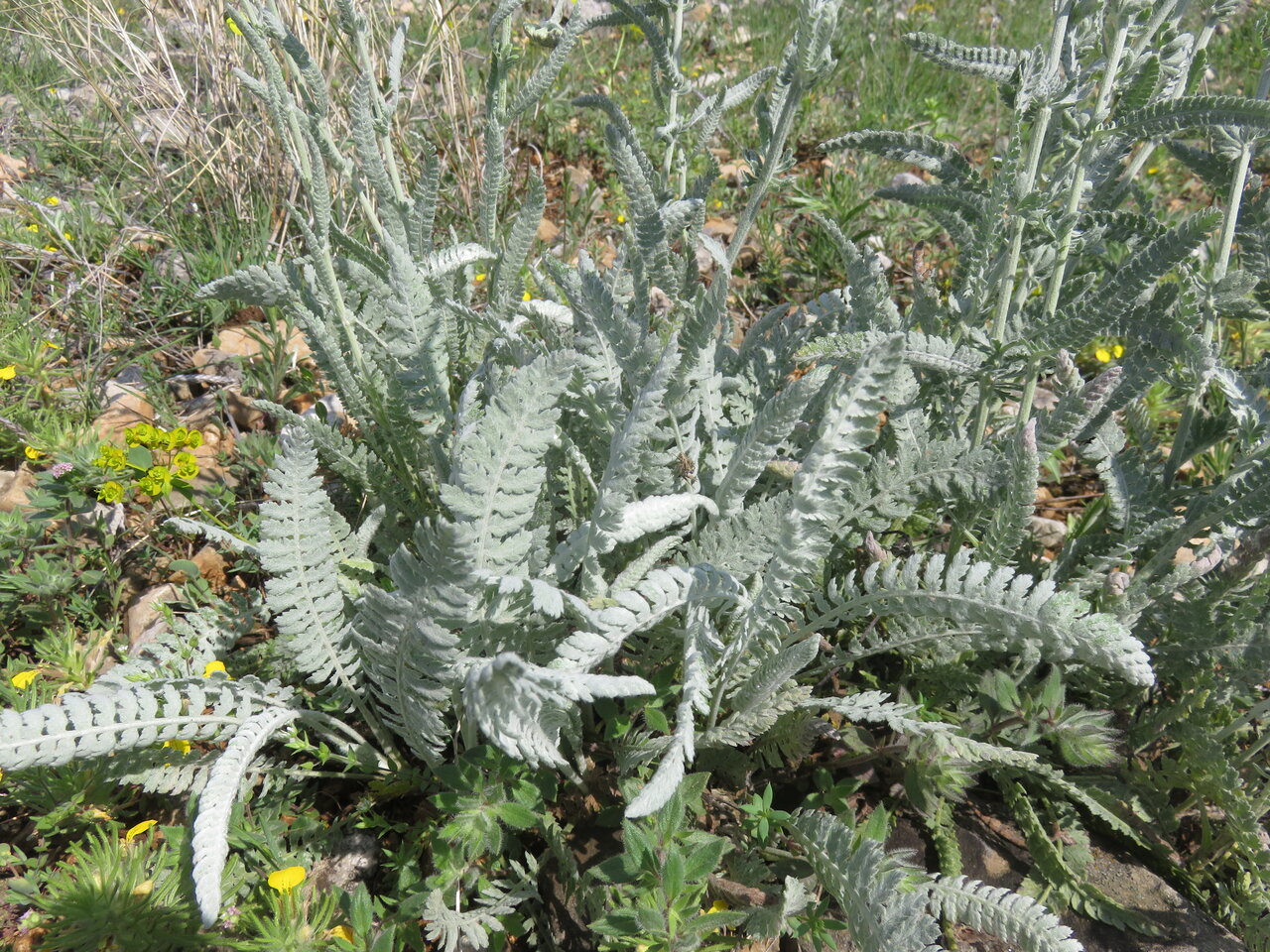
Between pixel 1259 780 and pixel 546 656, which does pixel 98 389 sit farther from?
pixel 1259 780

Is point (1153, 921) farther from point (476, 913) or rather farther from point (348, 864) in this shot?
point (348, 864)

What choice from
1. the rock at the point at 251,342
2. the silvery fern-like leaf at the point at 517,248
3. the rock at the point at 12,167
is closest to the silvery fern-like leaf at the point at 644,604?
the silvery fern-like leaf at the point at 517,248

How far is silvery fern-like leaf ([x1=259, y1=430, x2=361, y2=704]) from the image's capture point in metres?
1.38

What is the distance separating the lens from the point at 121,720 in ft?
3.90

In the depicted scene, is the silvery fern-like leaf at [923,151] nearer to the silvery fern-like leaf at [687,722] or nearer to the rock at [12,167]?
the silvery fern-like leaf at [687,722]

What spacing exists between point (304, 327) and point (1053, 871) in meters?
1.67

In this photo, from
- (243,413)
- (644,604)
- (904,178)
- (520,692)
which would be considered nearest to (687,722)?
(644,604)

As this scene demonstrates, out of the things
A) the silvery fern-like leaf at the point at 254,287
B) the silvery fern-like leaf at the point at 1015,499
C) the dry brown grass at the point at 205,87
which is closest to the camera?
the silvery fern-like leaf at the point at 1015,499

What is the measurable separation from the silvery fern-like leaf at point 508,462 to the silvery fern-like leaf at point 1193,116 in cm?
105

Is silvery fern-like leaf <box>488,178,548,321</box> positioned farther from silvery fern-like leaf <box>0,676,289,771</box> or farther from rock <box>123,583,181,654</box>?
rock <box>123,583,181,654</box>

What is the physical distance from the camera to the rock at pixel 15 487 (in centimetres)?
220

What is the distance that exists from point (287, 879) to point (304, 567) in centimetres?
47

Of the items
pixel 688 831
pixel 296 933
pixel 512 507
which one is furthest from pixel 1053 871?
pixel 296 933

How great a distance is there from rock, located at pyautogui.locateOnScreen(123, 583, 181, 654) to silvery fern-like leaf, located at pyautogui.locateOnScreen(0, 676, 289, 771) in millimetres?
516
